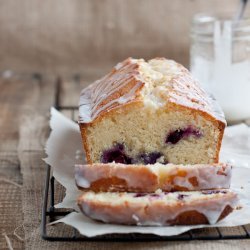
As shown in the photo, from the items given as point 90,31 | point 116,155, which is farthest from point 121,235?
point 90,31

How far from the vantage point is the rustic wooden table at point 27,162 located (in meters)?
2.33

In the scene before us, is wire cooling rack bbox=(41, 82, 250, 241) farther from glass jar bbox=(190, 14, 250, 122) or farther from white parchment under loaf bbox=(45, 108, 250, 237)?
glass jar bbox=(190, 14, 250, 122)

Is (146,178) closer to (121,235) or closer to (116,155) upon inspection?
(121,235)

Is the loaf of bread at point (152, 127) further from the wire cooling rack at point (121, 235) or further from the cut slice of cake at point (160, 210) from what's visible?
the cut slice of cake at point (160, 210)

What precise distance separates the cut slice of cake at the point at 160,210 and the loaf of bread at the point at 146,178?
0.31ft

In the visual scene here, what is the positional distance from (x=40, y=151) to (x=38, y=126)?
0.43 m

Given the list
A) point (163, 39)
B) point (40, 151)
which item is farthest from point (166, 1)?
point (40, 151)

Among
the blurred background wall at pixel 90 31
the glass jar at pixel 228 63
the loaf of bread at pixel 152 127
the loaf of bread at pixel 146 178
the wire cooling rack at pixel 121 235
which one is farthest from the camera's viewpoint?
the blurred background wall at pixel 90 31

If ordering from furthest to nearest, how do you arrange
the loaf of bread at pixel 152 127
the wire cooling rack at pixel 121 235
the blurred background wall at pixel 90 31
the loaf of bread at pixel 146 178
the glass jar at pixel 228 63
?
the blurred background wall at pixel 90 31
the glass jar at pixel 228 63
the loaf of bread at pixel 152 127
the loaf of bread at pixel 146 178
the wire cooling rack at pixel 121 235

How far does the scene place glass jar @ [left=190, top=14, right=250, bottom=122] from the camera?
3.67 meters

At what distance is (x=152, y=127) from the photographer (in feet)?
8.95

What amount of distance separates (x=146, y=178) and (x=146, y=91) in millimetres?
539

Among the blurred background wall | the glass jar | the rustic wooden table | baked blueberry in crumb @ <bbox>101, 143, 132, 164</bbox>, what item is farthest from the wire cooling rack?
the blurred background wall

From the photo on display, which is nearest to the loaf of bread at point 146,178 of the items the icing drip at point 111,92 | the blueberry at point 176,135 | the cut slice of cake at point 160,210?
the cut slice of cake at point 160,210
